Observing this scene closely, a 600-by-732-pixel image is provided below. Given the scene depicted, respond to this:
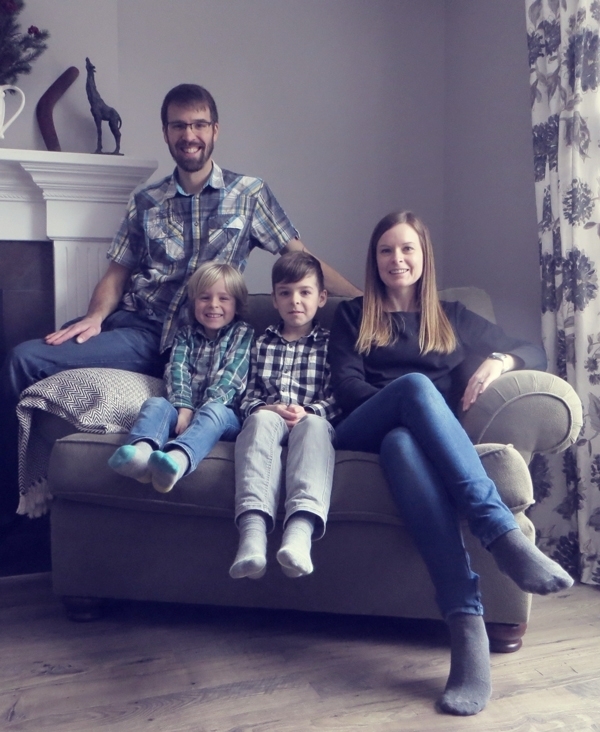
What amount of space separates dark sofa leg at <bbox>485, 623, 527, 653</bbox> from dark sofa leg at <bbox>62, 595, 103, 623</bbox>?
0.94 meters

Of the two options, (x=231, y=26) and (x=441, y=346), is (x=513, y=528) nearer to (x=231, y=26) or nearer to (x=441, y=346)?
(x=441, y=346)

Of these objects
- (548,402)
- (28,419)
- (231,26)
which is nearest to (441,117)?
(231,26)

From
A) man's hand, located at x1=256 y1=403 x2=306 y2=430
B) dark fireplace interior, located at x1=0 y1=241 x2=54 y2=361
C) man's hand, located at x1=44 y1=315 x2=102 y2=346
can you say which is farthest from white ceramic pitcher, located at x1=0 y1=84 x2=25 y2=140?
man's hand, located at x1=256 y1=403 x2=306 y2=430

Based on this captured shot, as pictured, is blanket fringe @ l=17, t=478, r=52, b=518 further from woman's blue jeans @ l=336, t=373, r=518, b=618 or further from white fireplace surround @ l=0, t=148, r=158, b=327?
woman's blue jeans @ l=336, t=373, r=518, b=618

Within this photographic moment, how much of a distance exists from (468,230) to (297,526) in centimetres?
196

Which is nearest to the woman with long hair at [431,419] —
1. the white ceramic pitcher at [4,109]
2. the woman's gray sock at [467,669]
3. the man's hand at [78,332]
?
the woman's gray sock at [467,669]

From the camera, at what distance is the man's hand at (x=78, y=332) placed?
217cm

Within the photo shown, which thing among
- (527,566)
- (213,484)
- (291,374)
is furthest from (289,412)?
(527,566)

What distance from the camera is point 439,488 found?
156cm

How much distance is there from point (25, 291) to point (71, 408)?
893 millimetres

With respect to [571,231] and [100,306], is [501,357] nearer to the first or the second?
[571,231]

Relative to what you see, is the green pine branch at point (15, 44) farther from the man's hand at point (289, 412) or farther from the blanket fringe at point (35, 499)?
the man's hand at point (289, 412)

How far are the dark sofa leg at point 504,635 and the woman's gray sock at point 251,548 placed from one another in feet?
1.87

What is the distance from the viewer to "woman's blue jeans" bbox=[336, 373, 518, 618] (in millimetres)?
1479
